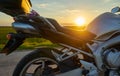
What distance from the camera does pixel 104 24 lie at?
5.33 metres

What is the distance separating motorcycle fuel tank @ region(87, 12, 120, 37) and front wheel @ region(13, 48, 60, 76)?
761 mm

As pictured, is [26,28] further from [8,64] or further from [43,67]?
[8,64]

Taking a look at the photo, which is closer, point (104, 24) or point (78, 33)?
point (104, 24)

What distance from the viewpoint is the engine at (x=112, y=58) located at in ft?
16.8

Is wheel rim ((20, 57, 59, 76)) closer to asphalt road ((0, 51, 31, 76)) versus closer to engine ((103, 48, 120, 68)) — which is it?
engine ((103, 48, 120, 68))

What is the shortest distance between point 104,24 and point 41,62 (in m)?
1.17

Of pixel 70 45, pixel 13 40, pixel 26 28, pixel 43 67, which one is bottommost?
pixel 43 67

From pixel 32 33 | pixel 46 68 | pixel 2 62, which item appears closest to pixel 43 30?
pixel 32 33

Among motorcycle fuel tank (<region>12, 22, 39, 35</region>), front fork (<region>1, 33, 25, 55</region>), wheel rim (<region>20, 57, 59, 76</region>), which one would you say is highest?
motorcycle fuel tank (<region>12, 22, 39, 35</region>)

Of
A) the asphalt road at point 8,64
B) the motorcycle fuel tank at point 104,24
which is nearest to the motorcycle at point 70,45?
the motorcycle fuel tank at point 104,24

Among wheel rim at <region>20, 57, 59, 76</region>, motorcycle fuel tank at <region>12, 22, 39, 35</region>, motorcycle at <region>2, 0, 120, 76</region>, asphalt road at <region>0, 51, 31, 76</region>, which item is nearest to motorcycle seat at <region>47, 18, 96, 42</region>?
motorcycle at <region>2, 0, 120, 76</region>

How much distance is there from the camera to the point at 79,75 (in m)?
5.32

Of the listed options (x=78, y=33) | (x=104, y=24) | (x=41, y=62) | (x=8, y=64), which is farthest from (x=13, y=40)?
(x=8, y=64)

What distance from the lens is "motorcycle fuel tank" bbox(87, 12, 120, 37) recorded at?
5.25 metres
